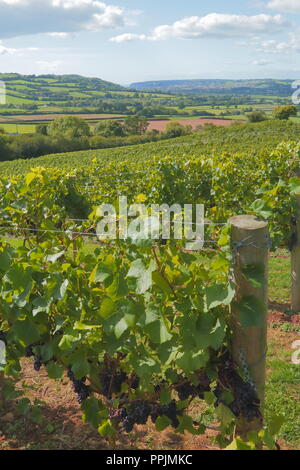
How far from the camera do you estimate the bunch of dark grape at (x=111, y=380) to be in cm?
244

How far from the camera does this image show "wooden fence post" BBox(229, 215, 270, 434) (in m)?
1.91

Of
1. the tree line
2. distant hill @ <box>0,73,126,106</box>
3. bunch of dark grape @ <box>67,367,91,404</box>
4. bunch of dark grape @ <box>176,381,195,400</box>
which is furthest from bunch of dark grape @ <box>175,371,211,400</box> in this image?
distant hill @ <box>0,73,126,106</box>

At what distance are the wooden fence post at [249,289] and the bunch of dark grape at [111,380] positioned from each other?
0.73 metres

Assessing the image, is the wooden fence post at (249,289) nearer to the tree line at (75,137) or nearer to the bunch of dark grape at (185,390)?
the bunch of dark grape at (185,390)

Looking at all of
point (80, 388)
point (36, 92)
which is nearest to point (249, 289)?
point (80, 388)

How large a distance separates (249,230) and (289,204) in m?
3.25

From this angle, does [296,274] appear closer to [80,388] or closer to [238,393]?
[238,393]

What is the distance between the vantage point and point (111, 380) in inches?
95.7

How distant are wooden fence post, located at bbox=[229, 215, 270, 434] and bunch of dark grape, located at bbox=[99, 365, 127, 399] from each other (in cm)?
73

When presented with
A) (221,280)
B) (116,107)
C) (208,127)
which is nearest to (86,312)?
(221,280)

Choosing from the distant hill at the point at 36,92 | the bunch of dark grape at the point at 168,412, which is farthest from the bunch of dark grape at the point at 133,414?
the distant hill at the point at 36,92

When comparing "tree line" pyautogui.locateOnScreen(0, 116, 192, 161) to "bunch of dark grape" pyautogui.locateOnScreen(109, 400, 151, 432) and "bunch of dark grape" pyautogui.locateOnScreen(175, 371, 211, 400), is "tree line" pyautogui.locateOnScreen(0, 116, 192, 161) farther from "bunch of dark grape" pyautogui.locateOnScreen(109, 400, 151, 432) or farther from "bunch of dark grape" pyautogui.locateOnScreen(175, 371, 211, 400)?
"bunch of dark grape" pyautogui.locateOnScreen(175, 371, 211, 400)

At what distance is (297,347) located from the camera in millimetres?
4266
